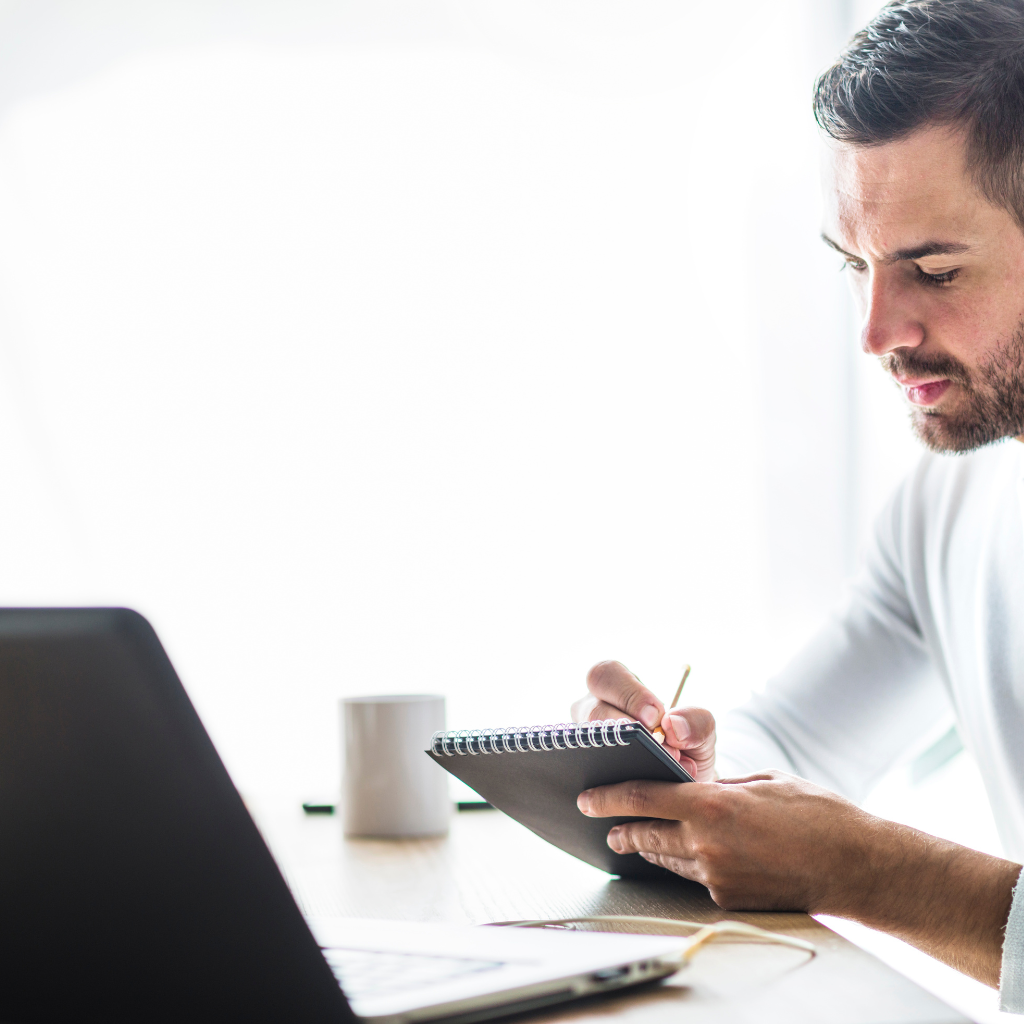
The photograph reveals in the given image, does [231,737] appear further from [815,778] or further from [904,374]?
[904,374]

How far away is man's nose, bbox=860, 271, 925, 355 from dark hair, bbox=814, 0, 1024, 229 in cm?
12

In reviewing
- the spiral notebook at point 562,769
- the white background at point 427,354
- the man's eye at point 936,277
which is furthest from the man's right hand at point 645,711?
the white background at point 427,354

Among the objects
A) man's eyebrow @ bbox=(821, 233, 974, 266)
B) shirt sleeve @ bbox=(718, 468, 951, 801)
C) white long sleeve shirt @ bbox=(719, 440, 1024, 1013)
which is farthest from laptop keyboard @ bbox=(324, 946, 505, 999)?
man's eyebrow @ bbox=(821, 233, 974, 266)

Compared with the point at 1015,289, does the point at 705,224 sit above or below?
above

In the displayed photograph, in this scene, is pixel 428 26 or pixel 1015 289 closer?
pixel 1015 289

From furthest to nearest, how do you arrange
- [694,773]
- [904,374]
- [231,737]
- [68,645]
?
[231,737]
[904,374]
[694,773]
[68,645]

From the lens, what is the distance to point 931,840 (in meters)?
0.67

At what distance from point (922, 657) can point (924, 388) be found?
0.40 metres

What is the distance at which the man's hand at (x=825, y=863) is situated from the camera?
2.08 feet

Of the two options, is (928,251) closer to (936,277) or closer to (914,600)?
(936,277)

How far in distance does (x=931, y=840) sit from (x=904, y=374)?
564mm

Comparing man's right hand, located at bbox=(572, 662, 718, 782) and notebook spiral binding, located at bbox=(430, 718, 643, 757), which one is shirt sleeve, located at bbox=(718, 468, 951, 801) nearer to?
man's right hand, located at bbox=(572, 662, 718, 782)

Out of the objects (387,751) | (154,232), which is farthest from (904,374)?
(154,232)

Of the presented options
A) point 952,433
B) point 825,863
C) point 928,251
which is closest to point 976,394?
point 952,433
